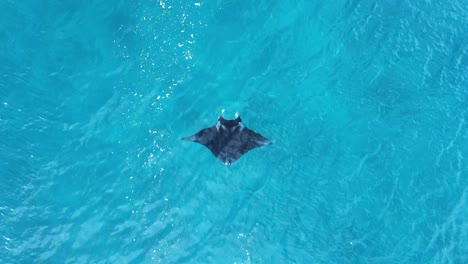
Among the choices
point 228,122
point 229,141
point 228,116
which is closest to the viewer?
point 228,122

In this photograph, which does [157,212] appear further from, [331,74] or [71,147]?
[331,74]

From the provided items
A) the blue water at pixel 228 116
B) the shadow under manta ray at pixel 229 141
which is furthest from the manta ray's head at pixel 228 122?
the blue water at pixel 228 116

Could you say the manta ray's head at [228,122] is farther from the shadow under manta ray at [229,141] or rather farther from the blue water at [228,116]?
the blue water at [228,116]

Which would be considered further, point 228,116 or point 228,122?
point 228,116

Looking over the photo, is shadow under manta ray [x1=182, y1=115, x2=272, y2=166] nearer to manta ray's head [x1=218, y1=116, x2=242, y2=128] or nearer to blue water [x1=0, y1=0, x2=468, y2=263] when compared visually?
manta ray's head [x1=218, y1=116, x2=242, y2=128]

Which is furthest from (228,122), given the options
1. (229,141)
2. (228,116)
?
(228,116)

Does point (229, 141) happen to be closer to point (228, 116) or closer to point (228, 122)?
point (228, 122)

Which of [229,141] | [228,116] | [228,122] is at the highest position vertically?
[228,116]
